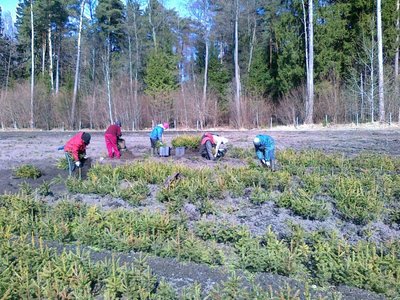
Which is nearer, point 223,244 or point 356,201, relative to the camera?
point 223,244

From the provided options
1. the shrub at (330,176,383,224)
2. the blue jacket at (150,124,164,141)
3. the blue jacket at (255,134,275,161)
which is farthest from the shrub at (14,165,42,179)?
the shrub at (330,176,383,224)

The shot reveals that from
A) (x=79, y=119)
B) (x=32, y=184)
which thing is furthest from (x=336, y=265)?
(x=79, y=119)

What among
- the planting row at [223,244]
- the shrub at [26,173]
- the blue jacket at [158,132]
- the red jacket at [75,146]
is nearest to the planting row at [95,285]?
the planting row at [223,244]

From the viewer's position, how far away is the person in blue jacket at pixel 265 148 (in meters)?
10.0

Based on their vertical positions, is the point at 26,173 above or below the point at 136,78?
below

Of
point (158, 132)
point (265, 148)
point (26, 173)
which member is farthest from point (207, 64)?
point (26, 173)

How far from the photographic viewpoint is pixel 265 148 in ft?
33.7

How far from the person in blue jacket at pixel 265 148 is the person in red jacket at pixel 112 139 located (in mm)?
5280

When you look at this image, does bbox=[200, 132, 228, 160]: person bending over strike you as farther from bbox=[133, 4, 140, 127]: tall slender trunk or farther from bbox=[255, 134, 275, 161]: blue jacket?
bbox=[133, 4, 140, 127]: tall slender trunk

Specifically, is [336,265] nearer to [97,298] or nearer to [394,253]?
Result: [394,253]

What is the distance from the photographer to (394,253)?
4730 mm

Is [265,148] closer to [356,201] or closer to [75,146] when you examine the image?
[356,201]

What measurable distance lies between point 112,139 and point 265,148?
5573 millimetres

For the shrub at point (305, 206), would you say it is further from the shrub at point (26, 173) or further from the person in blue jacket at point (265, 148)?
the shrub at point (26, 173)
